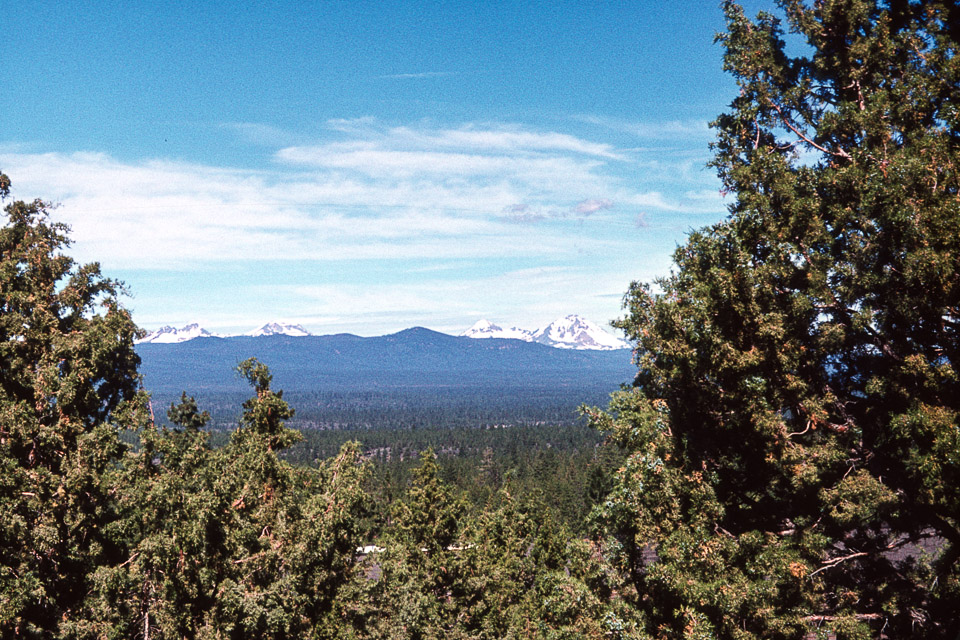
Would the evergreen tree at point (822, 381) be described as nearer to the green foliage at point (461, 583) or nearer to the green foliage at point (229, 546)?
the green foliage at point (461, 583)

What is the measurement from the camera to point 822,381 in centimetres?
1545

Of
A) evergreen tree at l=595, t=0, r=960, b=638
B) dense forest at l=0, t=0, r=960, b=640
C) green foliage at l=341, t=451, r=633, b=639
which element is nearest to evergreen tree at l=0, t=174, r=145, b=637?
dense forest at l=0, t=0, r=960, b=640

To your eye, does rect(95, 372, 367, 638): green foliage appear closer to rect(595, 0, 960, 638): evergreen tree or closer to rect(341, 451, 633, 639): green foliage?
rect(341, 451, 633, 639): green foliage

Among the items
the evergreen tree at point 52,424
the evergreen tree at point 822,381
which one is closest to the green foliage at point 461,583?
the evergreen tree at point 822,381

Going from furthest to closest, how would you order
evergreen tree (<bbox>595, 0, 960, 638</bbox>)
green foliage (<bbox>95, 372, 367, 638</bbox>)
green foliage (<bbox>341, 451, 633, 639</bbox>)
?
green foliage (<bbox>95, 372, 367, 638</bbox>) < green foliage (<bbox>341, 451, 633, 639</bbox>) < evergreen tree (<bbox>595, 0, 960, 638</bbox>)

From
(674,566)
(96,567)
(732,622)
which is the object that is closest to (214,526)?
(96,567)

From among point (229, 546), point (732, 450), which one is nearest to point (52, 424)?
point (229, 546)

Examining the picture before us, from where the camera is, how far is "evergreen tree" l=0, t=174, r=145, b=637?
57.4 feet

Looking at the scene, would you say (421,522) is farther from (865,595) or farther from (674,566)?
(865,595)

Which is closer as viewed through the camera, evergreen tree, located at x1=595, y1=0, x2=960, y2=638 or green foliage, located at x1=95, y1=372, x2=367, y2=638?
evergreen tree, located at x1=595, y1=0, x2=960, y2=638

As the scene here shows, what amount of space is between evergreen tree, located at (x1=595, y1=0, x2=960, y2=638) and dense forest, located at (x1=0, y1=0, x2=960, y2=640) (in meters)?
0.06

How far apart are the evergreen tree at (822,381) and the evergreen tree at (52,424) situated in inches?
658

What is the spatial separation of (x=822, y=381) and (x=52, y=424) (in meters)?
23.8

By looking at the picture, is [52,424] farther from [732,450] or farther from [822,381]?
[822,381]
